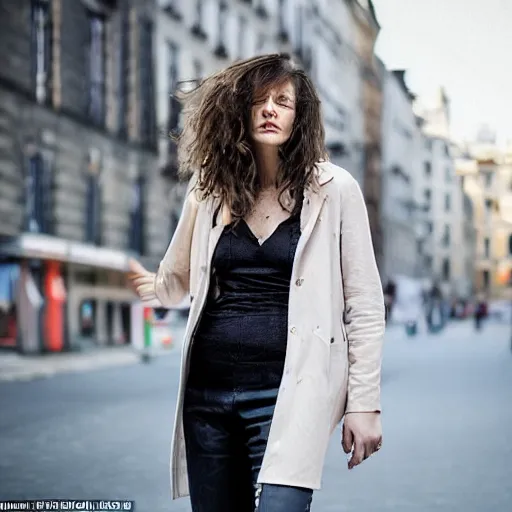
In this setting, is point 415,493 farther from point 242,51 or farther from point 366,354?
point 366,354

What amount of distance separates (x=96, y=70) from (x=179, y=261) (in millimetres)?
3041

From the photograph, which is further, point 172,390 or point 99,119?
point 99,119

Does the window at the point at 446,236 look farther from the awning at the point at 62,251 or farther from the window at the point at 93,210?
the window at the point at 93,210

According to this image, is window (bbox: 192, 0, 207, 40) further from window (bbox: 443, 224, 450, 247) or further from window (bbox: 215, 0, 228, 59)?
window (bbox: 443, 224, 450, 247)

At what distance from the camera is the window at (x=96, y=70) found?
461 centimetres

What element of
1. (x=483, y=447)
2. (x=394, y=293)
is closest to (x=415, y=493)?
(x=483, y=447)

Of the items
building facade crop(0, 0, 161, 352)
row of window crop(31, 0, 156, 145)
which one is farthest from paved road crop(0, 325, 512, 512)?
row of window crop(31, 0, 156, 145)

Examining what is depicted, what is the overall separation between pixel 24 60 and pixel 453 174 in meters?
1.75

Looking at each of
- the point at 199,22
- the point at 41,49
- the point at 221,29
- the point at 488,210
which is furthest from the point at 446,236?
the point at 41,49

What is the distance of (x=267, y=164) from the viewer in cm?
164

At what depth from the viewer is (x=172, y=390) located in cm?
392

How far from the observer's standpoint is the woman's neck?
163 centimetres

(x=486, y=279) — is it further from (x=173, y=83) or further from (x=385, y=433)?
(x=173, y=83)

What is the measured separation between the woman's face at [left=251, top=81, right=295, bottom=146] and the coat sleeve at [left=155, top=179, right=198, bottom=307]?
146mm
